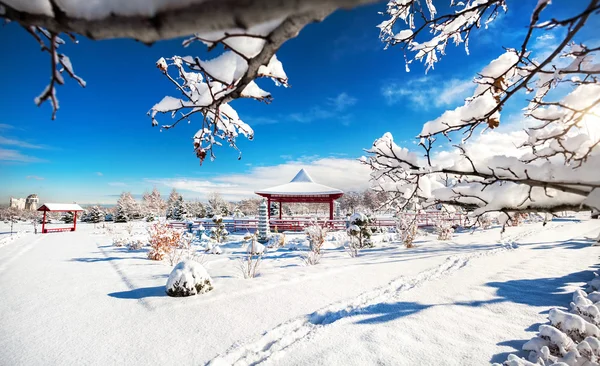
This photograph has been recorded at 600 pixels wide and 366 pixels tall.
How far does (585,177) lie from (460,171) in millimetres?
476

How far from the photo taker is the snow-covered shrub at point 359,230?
33.4ft

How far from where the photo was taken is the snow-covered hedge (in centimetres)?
232

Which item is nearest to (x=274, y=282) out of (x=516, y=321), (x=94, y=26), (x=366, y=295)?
(x=366, y=295)

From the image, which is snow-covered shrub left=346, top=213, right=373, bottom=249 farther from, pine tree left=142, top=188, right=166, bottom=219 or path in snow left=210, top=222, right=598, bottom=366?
pine tree left=142, top=188, right=166, bottom=219

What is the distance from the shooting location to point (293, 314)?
12.7 ft

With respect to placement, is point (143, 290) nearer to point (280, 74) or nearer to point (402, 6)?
point (280, 74)

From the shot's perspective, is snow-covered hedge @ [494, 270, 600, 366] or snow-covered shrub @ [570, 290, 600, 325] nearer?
snow-covered hedge @ [494, 270, 600, 366]

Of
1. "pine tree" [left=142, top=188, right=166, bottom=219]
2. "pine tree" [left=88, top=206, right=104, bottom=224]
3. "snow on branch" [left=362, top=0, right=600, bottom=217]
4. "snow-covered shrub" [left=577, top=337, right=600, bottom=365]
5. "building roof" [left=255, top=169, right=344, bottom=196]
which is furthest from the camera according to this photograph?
"pine tree" [left=142, top=188, right=166, bottom=219]

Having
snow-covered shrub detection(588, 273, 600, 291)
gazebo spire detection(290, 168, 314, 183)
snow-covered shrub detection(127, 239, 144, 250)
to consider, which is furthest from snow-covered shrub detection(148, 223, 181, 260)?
gazebo spire detection(290, 168, 314, 183)

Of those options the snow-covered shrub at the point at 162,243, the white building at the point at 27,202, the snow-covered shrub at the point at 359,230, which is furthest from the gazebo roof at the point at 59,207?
the white building at the point at 27,202

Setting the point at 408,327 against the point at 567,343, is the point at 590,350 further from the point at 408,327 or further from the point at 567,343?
the point at 408,327

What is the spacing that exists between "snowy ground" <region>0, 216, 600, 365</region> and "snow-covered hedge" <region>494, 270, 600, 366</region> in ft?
0.86

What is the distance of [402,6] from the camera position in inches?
95.3

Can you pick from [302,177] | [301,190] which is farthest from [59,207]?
[302,177]
